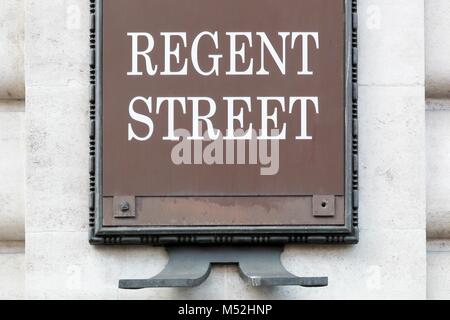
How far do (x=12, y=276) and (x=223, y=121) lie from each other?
67.5 inches

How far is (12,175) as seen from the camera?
305 inches

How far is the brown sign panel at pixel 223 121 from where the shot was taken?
7.44 m

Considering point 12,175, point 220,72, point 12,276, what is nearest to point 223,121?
point 220,72

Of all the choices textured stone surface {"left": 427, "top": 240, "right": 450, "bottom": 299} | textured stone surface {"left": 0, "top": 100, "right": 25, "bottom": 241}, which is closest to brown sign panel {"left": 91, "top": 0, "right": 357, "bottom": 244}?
textured stone surface {"left": 0, "top": 100, "right": 25, "bottom": 241}

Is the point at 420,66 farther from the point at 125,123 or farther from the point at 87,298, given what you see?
the point at 87,298

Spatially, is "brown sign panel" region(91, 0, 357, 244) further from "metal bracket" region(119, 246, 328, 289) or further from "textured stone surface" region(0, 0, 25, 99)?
"textured stone surface" region(0, 0, 25, 99)

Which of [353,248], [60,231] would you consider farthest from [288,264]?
[60,231]

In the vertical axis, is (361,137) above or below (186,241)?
above

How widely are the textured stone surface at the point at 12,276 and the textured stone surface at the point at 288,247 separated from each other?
244 mm

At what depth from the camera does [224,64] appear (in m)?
7.51

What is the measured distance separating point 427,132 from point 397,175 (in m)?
0.43

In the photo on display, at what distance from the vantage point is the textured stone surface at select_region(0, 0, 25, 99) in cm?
779

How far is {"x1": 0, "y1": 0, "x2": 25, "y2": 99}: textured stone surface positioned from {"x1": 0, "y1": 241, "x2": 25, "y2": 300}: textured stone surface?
1051 millimetres

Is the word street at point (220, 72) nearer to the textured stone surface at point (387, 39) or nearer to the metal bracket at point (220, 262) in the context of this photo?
the textured stone surface at point (387, 39)
